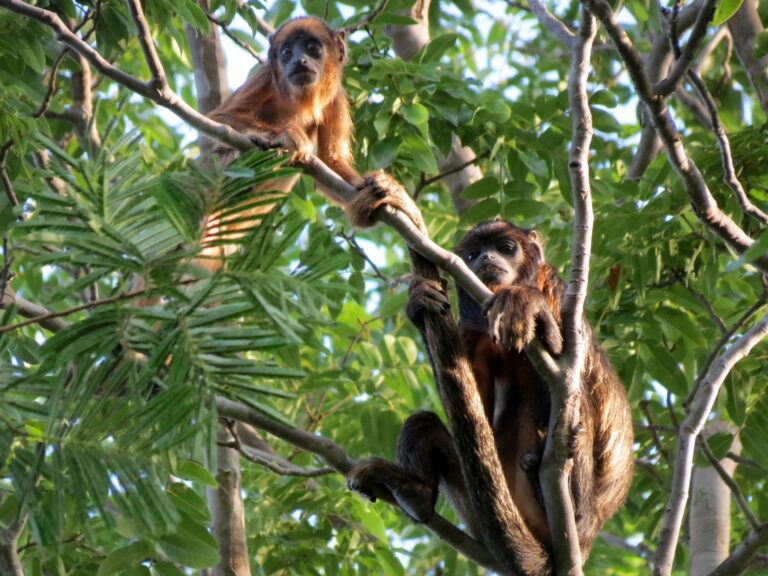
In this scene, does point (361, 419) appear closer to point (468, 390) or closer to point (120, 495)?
point (468, 390)

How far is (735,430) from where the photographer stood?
21.9 ft

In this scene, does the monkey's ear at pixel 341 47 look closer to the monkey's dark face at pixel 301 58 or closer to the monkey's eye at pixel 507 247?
the monkey's dark face at pixel 301 58

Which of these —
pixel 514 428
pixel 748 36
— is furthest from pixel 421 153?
pixel 748 36

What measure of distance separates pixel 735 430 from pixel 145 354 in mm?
4858

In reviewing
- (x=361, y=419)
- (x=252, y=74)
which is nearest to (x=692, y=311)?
(x=361, y=419)

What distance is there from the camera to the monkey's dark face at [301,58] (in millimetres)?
7230

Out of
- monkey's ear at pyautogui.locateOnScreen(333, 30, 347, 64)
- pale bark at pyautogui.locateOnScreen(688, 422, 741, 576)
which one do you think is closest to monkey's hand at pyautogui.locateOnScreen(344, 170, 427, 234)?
monkey's ear at pyautogui.locateOnScreen(333, 30, 347, 64)

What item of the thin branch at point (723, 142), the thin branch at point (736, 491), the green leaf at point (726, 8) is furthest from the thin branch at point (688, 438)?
the green leaf at point (726, 8)

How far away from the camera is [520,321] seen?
448 centimetres

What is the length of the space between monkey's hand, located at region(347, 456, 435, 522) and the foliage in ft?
2.17

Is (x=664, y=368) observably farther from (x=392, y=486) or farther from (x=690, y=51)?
(x=690, y=51)

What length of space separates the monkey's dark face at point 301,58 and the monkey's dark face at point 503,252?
1.90 metres

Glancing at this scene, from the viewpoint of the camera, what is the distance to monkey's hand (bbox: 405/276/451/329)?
4.70 metres

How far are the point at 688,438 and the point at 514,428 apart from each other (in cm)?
109
